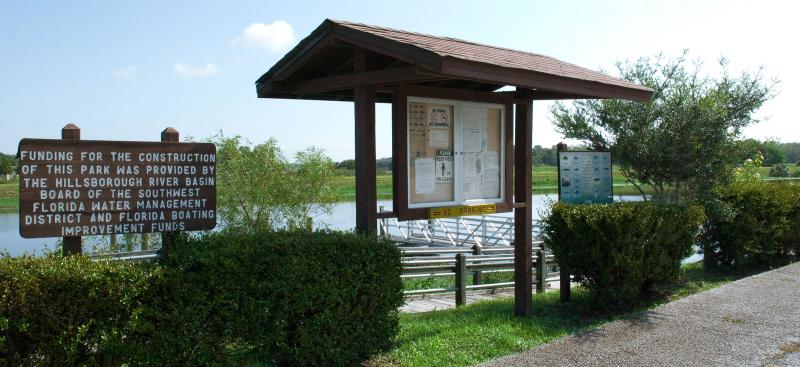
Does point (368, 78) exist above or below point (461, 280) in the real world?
above

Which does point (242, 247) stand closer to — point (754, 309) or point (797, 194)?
point (754, 309)

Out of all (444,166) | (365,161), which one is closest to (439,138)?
(444,166)

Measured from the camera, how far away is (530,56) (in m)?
7.32

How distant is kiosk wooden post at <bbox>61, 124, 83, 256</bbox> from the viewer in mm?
4656

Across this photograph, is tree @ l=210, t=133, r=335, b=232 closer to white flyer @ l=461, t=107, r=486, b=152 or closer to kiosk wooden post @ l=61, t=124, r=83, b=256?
white flyer @ l=461, t=107, r=486, b=152

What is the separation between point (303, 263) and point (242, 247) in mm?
461

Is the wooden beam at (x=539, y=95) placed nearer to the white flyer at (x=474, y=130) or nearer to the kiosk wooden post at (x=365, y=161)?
the white flyer at (x=474, y=130)

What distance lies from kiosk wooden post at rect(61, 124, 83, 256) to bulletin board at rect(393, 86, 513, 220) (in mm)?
2691

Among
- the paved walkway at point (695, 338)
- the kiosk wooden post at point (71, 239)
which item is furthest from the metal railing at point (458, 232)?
the kiosk wooden post at point (71, 239)

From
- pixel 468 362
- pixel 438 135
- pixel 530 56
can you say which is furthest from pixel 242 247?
pixel 530 56

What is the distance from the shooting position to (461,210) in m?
6.76

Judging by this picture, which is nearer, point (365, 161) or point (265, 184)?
point (365, 161)

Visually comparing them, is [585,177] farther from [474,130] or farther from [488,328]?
[488,328]

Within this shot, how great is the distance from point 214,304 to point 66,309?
92 cm
